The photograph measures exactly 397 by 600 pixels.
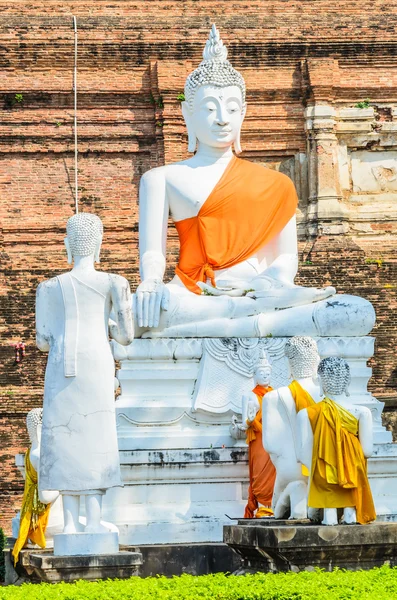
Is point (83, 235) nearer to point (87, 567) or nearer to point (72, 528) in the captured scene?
point (72, 528)

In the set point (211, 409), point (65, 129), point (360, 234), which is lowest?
point (211, 409)

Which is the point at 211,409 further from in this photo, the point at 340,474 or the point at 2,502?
the point at 2,502

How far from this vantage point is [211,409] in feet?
35.7

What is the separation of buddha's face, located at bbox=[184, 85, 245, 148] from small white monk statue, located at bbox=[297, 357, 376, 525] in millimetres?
4277

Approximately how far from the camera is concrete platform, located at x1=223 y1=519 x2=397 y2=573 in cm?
775

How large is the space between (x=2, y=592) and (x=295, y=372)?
2.82 meters

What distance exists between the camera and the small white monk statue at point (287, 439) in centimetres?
882

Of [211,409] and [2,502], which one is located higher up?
[211,409]

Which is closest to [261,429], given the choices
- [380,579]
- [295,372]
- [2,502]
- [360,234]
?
[295,372]

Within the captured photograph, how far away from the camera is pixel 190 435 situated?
10781 mm

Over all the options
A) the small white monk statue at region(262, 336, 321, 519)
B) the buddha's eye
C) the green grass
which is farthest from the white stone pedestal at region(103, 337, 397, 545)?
the green grass

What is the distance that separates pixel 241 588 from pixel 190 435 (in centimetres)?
388

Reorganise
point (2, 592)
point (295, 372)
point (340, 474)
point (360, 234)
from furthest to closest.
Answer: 1. point (360, 234)
2. point (295, 372)
3. point (340, 474)
4. point (2, 592)

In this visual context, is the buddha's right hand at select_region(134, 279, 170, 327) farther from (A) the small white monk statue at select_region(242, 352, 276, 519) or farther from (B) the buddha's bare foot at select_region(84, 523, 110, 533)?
(B) the buddha's bare foot at select_region(84, 523, 110, 533)
